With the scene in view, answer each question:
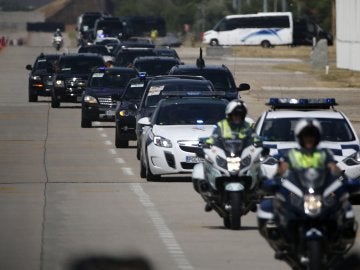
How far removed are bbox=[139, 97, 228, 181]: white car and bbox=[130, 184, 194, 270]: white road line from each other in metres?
0.59

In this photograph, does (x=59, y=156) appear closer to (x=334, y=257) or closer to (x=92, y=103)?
(x=92, y=103)

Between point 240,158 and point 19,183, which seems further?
point 19,183

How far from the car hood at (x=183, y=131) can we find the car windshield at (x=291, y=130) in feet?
7.14

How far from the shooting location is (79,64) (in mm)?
48719

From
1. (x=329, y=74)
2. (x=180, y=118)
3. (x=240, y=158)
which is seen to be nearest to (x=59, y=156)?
(x=180, y=118)

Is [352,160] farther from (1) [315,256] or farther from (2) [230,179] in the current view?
(1) [315,256]

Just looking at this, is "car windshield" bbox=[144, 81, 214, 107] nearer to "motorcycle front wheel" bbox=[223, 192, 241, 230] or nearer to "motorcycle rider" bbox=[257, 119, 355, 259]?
"motorcycle front wheel" bbox=[223, 192, 241, 230]

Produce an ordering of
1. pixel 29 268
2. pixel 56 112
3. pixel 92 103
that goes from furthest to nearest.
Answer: pixel 56 112 < pixel 92 103 < pixel 29 268

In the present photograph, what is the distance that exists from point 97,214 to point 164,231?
85.4 inches

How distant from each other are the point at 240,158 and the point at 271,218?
445cm

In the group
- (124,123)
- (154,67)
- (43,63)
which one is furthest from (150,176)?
(43,63)

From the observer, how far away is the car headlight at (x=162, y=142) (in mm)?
24250

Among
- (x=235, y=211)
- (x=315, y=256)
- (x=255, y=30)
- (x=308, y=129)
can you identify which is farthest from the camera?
(x=255, y=30)

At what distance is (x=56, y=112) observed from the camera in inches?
1809
